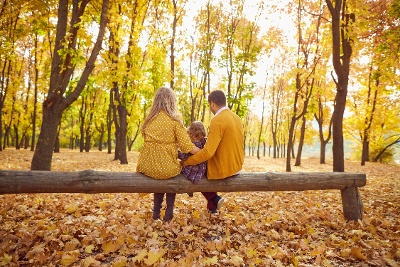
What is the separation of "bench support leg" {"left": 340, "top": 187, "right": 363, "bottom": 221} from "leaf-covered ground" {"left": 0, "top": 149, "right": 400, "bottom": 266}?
0.52 feet

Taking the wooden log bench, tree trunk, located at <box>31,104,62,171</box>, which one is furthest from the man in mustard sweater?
tree trunk, located at <box>31,104,62,171</box>

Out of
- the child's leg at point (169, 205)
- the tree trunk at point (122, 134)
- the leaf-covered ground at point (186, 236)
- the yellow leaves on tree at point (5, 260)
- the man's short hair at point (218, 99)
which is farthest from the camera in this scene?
the tree trunk at point (122, 134)

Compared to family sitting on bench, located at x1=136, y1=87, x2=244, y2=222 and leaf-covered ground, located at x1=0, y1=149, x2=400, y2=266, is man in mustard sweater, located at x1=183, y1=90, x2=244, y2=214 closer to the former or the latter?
family sitting on bench, located at x1=136, y1=87, x2=244, y2=222

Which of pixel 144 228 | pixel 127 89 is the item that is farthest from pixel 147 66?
pixel 144 228

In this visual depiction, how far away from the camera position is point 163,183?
391cm

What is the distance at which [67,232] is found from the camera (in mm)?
3580

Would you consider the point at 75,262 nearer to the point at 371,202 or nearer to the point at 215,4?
the point at 371,202

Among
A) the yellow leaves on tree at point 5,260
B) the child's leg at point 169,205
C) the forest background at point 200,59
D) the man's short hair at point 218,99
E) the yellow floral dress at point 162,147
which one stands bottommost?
the yellow leaves on tree at point 5,260

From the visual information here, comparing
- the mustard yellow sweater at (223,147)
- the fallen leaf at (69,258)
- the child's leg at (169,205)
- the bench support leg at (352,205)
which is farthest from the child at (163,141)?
the bench support leg at (352,205)

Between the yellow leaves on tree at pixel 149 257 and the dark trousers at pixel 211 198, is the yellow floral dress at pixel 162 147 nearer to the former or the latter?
the dark trousers at pixel 211 198

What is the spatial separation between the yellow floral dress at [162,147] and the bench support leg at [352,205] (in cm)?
320

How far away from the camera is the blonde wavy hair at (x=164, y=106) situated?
404cm

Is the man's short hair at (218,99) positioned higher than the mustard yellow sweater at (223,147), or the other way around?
the man's short hair at (218,99)

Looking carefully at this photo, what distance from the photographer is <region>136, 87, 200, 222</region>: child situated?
154 inches
